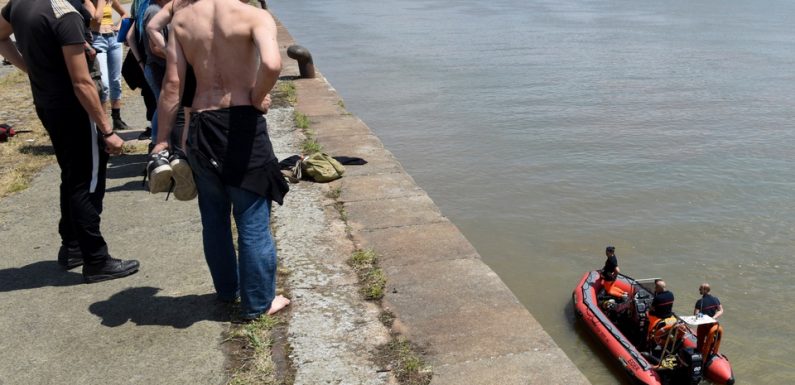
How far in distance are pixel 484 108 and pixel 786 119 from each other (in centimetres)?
652

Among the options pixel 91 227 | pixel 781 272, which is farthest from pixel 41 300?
pixel 781 272

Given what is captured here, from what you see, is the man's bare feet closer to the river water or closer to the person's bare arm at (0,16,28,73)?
the person's bare arm at (0,16,28,73)

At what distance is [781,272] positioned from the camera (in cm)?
930

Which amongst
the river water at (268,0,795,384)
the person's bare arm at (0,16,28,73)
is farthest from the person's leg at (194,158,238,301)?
the river water at (268,0,795,384)

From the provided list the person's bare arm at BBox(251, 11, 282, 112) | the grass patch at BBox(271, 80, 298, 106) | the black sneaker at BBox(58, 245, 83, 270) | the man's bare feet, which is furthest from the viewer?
the grass patch at BBox(271, 80, 298, 106)

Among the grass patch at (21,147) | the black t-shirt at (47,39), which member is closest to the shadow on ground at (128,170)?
the grass patch at (21,147)

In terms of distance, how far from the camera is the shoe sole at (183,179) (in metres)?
3.90

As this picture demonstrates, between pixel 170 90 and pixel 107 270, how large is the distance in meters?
1.42

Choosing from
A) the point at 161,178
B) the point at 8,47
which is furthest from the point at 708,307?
the point at 8,47

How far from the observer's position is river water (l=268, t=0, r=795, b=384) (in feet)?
29.6

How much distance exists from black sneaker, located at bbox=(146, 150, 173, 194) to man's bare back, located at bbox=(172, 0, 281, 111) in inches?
13.6

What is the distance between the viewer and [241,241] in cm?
390

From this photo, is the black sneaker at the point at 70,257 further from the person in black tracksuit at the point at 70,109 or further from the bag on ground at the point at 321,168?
the bag on ground at the point at 321,168

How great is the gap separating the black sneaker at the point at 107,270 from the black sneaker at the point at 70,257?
275 mm
